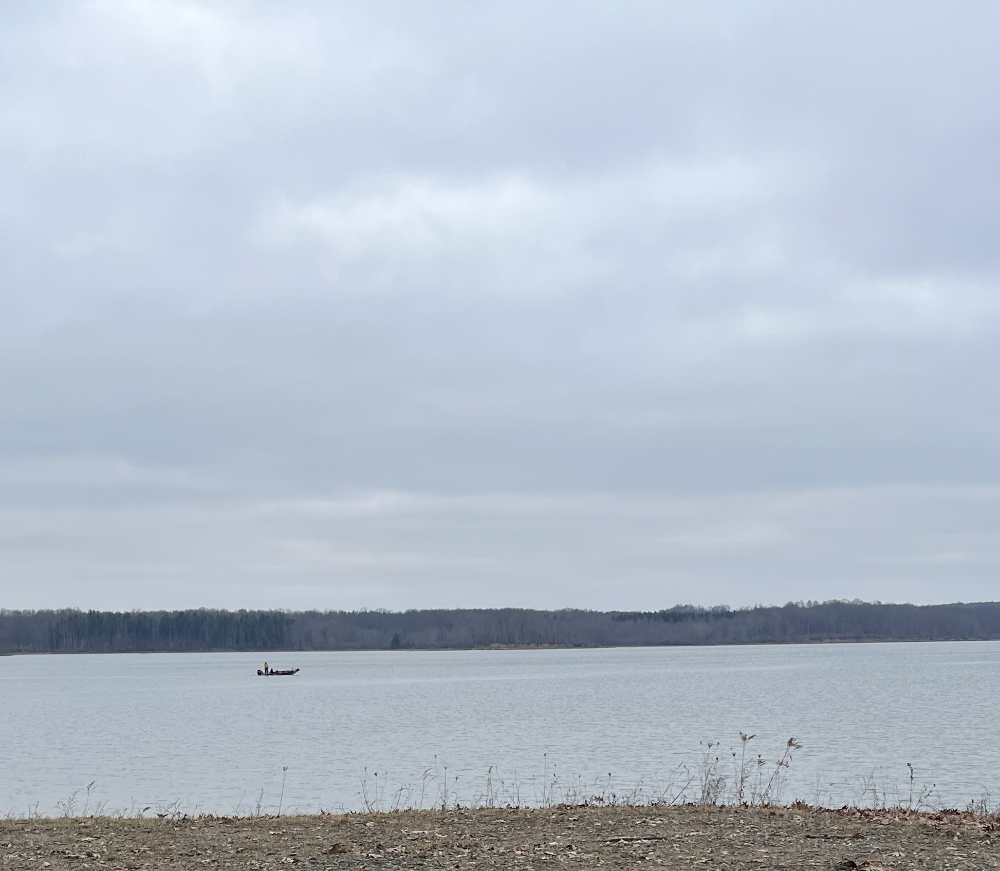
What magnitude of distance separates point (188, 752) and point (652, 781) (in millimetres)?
19014

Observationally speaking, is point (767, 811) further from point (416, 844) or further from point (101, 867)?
point (101, 867)

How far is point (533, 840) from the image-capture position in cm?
1488

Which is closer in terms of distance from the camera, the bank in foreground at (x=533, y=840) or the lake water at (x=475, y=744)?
A: the bank in foreground at (x=533, y=840)

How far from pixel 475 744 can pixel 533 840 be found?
28.1m

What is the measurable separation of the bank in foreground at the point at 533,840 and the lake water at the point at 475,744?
6.48m

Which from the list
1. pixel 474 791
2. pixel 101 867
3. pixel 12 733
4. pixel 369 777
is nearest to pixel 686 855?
pixel 101 867

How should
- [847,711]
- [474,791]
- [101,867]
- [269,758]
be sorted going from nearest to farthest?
[101,867], [474,791], [269,758], [847,711]

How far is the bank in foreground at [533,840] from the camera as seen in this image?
44.5 feet

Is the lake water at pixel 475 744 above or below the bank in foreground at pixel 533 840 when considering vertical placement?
below

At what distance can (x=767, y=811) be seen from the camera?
1681 cm

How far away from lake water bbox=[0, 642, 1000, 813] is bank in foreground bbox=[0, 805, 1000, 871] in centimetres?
648

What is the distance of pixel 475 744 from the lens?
139 feet

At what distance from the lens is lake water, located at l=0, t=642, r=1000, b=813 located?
1141 inches

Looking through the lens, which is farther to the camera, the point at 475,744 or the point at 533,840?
the point at 475,744
